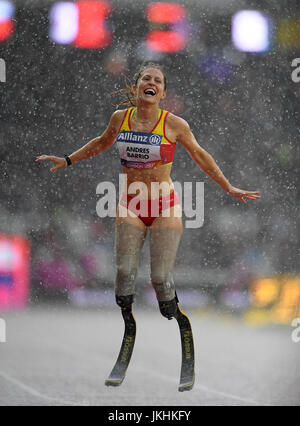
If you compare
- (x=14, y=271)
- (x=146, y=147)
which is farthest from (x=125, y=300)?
(x=14, y=271)

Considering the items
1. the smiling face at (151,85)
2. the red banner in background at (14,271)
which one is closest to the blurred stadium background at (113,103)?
the red banner in background at (14,271)

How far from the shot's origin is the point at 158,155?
460 cm

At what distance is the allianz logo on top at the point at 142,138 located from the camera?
458 centimetres

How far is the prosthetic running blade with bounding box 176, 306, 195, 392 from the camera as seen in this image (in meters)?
4.71

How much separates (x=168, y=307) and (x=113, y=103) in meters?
1.27

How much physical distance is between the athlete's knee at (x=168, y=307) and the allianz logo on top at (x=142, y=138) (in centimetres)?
87

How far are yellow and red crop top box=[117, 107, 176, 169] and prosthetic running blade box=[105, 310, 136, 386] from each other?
2.74ft

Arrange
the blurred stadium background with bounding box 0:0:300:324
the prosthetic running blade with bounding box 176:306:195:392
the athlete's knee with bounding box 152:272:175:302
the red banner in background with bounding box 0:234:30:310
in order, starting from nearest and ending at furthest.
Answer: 1. the athlete's knee with bounding box 152:272:175:302
2. the prosthetic running blade with bounding box 176:306:195:392
3. the blurred stadium background with bounding box 0:0:300:324
4. the red banner in background with bounding box 0:234:30:310

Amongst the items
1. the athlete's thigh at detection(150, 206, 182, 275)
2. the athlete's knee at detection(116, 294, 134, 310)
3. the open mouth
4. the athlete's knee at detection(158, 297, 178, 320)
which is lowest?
the athlete's knee at detection(158, 297, 178, 320)

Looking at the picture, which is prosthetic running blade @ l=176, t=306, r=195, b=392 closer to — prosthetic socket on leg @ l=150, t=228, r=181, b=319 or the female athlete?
the female athlete

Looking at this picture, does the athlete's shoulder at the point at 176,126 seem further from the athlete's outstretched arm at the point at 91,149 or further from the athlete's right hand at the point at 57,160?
the athlete's right hand at the point at 57,160

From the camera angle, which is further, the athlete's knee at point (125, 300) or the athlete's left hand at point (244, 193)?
the athlete's left hand at point (244, 193)

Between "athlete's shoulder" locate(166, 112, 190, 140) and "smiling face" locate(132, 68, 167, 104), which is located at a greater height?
"smiling face" locate(132, 68, 167, 104)

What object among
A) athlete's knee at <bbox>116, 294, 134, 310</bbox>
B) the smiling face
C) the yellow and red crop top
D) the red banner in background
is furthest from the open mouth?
the red banner in background
